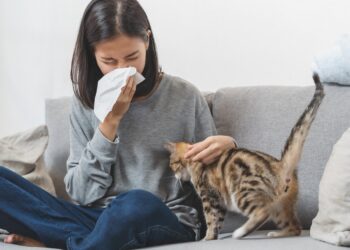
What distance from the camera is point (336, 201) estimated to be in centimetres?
125

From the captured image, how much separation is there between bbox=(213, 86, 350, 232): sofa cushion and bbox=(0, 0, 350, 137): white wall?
0.79 ft

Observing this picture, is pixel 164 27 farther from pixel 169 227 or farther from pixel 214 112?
pixel 169 227

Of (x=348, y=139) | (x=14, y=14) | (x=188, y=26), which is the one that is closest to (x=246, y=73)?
(x=188, y=26)

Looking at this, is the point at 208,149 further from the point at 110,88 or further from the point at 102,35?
the point at 102,35

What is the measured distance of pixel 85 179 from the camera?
149 cm

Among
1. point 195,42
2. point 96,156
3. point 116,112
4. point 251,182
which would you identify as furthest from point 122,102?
point 195,42

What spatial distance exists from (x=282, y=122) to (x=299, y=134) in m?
0.25

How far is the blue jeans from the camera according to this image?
1.25 meters

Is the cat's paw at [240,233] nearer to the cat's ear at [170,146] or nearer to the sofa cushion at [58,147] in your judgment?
the cat's ear at [170,146]

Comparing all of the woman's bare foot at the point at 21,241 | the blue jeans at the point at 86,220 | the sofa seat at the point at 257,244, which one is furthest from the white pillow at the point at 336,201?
the woman's bare foot at the point at 21,241

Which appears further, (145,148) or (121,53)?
(145,148)

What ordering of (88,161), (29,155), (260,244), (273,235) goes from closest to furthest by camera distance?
(260,244) → (273,235) → (88,161) → (29,155)

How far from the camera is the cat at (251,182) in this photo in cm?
129

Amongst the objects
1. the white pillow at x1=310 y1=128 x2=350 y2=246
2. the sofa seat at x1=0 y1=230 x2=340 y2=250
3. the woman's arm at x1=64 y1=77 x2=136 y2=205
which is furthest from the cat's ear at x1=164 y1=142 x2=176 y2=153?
the white pillow at x1=310 y1=128 x2=350 y2=246
